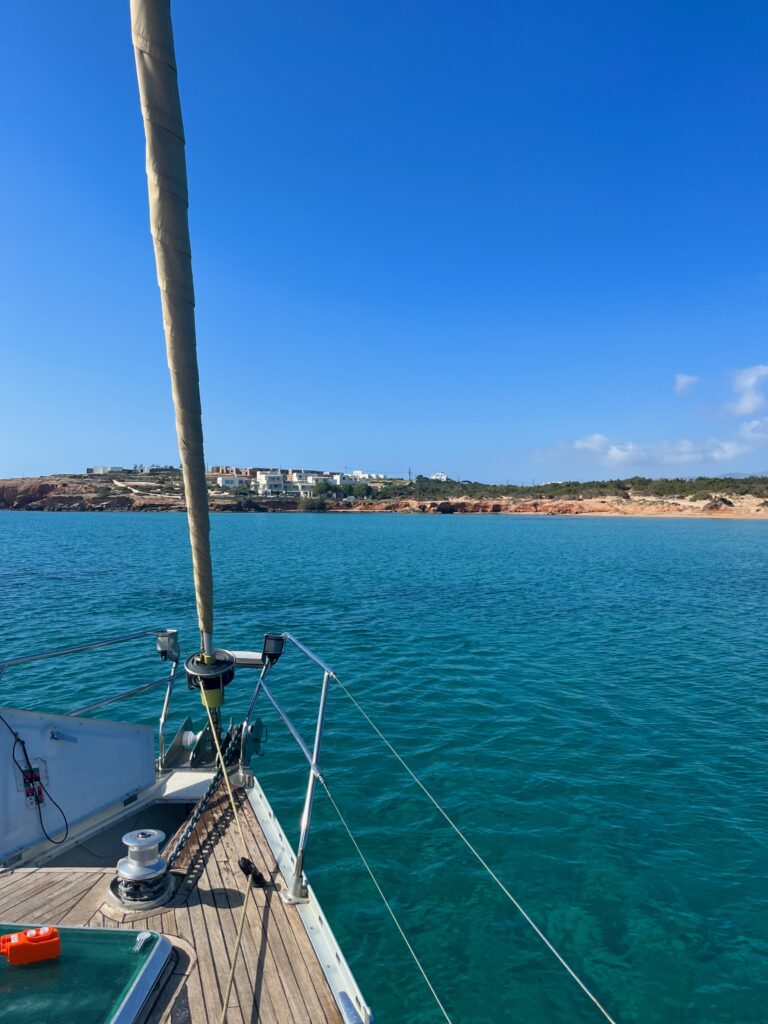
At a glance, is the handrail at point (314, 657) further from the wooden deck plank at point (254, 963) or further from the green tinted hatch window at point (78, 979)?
the green tinted hatch window at point (78, 979)

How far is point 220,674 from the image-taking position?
675cm

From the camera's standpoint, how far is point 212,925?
514cm

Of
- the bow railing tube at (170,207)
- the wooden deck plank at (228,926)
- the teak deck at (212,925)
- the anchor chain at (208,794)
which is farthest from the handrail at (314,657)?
the bow railing tube at (170,207)

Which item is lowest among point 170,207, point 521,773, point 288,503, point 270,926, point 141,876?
point 521,773

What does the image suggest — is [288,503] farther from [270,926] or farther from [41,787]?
[270,926]

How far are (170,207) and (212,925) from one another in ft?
19.8

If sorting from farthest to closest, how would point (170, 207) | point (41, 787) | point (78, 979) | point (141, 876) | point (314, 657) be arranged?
point (314, 657) < point (41, 787) < point (141, 876) < point (170, 207) < point (78, 979)

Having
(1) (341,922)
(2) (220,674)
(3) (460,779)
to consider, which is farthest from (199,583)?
(3) (460,779)

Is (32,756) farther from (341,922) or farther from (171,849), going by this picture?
(341,922)

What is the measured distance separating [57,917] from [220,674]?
8.40ft

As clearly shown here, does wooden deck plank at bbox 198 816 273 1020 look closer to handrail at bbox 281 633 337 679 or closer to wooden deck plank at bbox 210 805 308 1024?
wooden deck plank at bbox 210 805 308 1024

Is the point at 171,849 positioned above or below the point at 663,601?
above

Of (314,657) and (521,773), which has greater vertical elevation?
(314,657)

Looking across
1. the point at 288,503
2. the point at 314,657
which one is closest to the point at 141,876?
the point at 314,657
